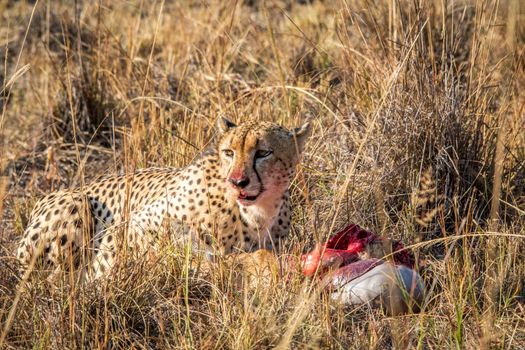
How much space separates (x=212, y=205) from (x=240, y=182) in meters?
0.27

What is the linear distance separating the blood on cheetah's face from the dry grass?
0.44 ft

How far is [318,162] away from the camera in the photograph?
4387 mm

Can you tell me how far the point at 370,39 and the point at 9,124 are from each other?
224 cm

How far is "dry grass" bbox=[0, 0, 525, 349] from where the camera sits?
2967mm

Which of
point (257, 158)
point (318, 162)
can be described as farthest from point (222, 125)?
point (318, 162)

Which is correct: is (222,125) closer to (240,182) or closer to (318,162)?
(240,182)

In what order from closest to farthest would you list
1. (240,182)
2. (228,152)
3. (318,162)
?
(240,182) < (228,152) < (318,162)

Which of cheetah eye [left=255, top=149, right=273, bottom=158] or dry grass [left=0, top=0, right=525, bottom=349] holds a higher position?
cheetah eye [left=255, top=149, right=273, bottom=158]

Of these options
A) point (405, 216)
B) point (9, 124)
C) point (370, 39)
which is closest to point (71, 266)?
point (405, 216)

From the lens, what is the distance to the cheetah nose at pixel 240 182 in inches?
141

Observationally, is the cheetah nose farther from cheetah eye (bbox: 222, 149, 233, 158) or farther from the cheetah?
cheetah eye (bbox: 222, 149, 233, 158)

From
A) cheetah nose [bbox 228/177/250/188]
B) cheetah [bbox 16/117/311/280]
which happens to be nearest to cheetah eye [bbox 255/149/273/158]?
cheetah [bbox 16/117/311/280]

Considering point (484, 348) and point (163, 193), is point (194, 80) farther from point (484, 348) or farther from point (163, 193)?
point (484, 348)

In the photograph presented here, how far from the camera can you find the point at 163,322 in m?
3.06
